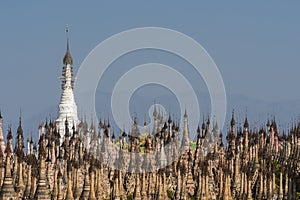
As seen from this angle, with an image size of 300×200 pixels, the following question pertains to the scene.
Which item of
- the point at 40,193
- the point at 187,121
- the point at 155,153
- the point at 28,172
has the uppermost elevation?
the point at 187,121

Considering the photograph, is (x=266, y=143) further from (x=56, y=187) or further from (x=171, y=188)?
(x=56, y=187)

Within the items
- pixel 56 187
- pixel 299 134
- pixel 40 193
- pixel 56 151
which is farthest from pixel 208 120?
pixel 40 193

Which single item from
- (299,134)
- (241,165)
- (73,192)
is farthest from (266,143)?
(73,192)

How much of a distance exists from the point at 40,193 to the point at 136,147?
34.7 m

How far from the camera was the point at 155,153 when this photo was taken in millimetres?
81625

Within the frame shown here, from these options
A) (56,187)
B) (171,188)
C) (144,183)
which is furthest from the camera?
(171,188)

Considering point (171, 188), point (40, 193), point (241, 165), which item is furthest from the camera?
point (241, 165)

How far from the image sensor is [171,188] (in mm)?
72125

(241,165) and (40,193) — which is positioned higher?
(241,165)

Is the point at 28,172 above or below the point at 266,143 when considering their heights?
below

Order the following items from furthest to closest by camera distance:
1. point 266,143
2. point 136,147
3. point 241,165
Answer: point 266,143, point 136,147, point 241,165

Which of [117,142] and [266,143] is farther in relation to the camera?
[117,142]

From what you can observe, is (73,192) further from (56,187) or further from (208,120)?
(208,120)

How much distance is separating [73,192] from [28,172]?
7143 mm
